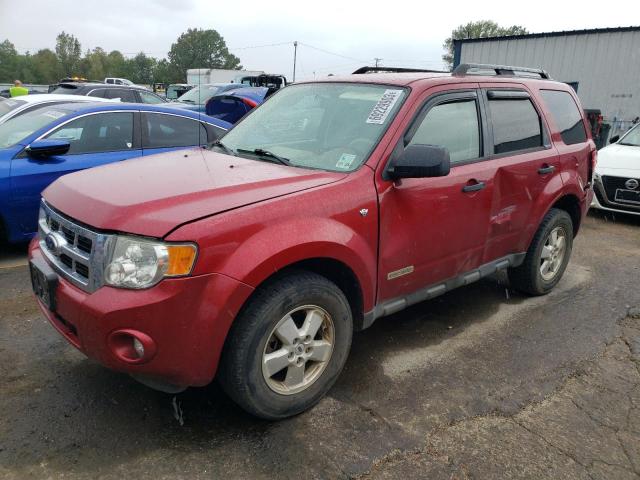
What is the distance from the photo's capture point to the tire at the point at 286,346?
2.47 metres

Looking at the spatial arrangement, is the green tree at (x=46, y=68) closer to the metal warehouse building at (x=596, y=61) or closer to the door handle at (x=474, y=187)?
the metal warehouse building at (x=596, y=61)

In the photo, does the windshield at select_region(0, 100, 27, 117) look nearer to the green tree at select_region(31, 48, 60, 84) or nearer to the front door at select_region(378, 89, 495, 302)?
the front door at select_region(378, 89, 495, 302)

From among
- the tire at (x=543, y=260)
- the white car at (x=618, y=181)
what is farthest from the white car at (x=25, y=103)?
the white car at (x=618, y=181)

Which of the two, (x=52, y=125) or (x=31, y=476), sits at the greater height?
(x=52, y=125)

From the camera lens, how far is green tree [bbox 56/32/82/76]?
94.2m

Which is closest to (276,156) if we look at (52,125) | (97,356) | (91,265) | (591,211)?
(91,265)

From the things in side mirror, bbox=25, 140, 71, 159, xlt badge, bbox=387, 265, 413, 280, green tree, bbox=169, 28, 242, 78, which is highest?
green tree, bbox=169, 28, 242, 78

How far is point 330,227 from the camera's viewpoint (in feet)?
8.88

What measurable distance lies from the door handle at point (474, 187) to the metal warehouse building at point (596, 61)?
470 inches

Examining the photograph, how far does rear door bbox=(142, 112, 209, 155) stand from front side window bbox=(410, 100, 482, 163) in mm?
3442

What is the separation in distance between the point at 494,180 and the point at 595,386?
1481mm

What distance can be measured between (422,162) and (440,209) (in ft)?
1.81

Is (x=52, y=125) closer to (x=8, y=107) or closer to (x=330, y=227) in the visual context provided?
(x=8, y=107)

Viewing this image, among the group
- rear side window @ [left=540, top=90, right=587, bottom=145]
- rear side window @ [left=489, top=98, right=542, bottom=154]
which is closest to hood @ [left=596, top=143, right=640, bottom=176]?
rear side window @ [left=540, top=90, right=587, bottom=145]
